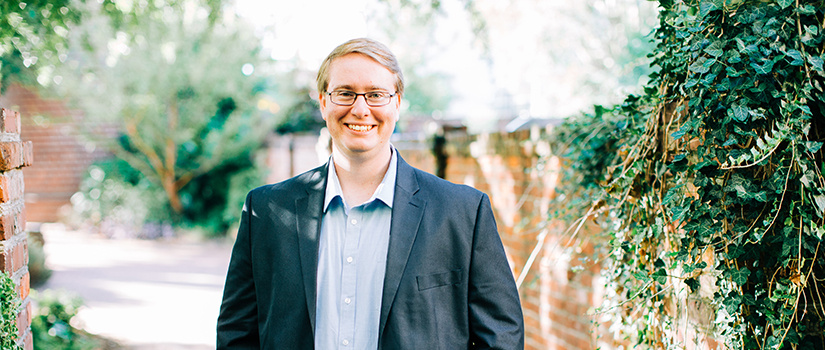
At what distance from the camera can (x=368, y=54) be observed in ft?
6.21

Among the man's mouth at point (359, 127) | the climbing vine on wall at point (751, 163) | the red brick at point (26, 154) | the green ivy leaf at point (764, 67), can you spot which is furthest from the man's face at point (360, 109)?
the red brick at point (26, 154)

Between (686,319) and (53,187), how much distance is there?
14.8 meters

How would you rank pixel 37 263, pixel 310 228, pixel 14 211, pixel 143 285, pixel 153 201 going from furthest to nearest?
pixel 153 201, pixel 143 285, pixel 37 263, pixel 14 211, pixel 310 228

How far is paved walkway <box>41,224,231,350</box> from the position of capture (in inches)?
232

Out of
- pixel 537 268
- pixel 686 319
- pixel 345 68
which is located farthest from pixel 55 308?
pixel 686 319

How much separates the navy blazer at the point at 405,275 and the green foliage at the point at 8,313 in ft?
2.05

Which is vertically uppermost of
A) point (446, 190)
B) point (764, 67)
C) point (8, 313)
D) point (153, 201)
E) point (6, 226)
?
point (764, 67)

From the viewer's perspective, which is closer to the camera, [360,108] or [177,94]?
[360,108]

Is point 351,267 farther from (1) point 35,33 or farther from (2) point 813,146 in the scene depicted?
(1) point 35,33

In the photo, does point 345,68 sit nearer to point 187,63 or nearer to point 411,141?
point 411,141

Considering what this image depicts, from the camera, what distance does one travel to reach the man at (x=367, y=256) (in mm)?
1821

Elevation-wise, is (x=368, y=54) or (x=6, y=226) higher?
(x=368, y=54)

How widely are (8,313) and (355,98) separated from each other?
4.18ft

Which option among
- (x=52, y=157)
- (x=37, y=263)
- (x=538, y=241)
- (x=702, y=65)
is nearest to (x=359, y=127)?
(x=702, y=65)
